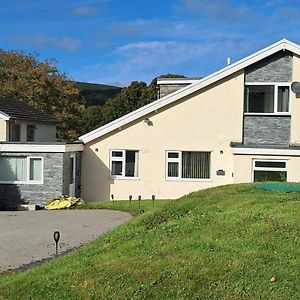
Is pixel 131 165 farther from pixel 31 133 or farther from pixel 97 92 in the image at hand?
pixel 97 92

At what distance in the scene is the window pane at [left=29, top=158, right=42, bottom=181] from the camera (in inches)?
869

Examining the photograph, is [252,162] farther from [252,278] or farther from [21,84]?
[21,84]

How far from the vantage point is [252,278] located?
6430 millimetres

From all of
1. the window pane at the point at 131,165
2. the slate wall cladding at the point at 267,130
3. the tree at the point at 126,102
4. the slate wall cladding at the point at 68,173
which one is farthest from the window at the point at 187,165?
the tree at the point at 126,102

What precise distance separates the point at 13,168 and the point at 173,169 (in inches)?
270

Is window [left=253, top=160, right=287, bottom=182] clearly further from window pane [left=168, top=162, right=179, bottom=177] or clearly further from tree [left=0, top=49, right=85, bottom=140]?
tree [left=0, top=49, right=85, bottom=140]

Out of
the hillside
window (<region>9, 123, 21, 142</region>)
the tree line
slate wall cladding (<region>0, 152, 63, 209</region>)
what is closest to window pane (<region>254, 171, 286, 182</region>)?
slate wall cladding (<region>0, 152, 63, 209</region>)

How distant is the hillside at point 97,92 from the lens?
73.7m

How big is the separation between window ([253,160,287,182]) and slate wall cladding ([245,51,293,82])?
3.54 m

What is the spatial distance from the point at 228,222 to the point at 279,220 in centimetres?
82

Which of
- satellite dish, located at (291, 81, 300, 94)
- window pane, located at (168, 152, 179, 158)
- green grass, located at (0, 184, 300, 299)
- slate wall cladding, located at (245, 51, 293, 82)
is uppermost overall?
slate wall cladding, located at (245, 51, 293, 82)

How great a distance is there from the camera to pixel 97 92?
80375mm

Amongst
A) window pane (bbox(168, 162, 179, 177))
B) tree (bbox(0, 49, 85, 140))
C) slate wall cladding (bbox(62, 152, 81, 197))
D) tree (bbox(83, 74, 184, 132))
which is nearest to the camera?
slate wall cladding (bbox(62, 152, 81, 197))

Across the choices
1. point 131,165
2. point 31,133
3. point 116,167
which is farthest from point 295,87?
point 31,133
